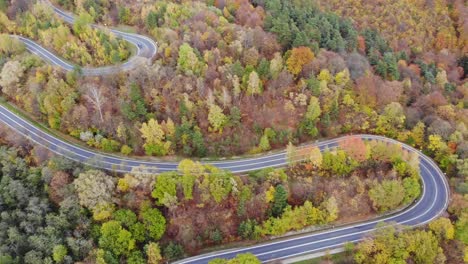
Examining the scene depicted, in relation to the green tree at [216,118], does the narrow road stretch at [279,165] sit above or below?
below

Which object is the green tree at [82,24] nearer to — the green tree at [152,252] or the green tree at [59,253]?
the green tree at [59,253]

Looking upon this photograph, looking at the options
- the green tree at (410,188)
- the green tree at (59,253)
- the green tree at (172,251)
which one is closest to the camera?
the green tree at (59,253)

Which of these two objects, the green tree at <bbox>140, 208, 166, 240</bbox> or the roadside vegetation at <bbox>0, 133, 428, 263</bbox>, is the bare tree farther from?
the green tree at <bbox>140, 208, 166, 240</bbox>

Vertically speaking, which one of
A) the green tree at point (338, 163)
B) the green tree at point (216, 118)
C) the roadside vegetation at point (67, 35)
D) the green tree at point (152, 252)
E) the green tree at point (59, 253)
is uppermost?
the roadside vegetation at point (67, 35)

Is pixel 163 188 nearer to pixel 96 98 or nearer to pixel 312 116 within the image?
pixel 96 98

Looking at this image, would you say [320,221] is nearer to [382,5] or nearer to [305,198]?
[305,198]

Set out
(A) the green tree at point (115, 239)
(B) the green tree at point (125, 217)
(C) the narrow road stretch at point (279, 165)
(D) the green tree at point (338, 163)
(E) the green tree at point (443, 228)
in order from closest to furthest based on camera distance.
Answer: (A) the green tree at point (115, 239)
(B) the green tree at point (125, 217)
(E) the green tree at point (443, 228)
(C) the narrow road stretch at point (279, 165)
(D) the green tree at point (338, 163)

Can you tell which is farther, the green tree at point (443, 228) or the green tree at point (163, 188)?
the green tree at point (163, 188)

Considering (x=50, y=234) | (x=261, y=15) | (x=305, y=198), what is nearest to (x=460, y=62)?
(x=261, y=15)

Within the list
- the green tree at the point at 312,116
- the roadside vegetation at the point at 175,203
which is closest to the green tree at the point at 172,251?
the roadside vegetation at the point at 175,203
